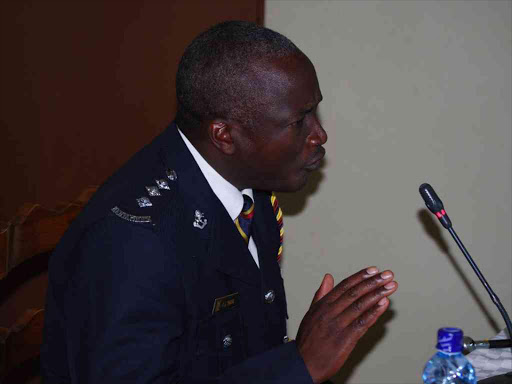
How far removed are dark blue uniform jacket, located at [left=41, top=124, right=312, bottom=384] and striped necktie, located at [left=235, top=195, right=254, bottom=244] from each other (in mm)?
74

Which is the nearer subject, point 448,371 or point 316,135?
point 448,371

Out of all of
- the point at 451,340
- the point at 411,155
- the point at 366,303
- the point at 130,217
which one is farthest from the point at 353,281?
the point at 411,155

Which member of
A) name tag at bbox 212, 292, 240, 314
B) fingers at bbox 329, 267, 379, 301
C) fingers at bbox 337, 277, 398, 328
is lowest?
fingers at bbox 337, 277, 398, 328

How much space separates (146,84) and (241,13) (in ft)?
1.51

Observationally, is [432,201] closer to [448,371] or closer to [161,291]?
[448,371]

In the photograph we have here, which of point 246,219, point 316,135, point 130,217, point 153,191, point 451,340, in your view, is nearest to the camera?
point 451,340

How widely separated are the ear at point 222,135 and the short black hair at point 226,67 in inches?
0.8

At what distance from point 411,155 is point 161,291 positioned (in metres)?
1.40

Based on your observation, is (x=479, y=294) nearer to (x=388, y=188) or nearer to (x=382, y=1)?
(x=388, y=188)

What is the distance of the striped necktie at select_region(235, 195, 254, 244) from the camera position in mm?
1594

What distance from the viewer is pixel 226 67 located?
4.54 ft

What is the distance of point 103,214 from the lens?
49.6 inches

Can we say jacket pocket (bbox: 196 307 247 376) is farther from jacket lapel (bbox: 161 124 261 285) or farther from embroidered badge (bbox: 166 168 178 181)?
embroidered badge (bbox: 166 168 178 181)

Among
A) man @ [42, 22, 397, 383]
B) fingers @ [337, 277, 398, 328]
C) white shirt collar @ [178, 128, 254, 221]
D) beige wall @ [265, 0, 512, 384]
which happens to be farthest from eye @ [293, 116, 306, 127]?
beige wall @ [265, 0, 512, 384]
